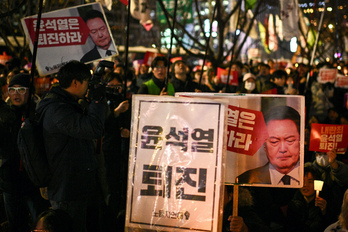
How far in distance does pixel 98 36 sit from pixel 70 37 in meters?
0.36

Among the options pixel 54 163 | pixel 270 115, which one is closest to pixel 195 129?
pixel 270 115

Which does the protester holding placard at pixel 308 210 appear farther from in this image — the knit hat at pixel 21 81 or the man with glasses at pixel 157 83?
the knit hat at pixel 21 81

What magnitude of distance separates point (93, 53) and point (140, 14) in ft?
28.4

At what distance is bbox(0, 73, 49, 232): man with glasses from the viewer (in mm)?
4703

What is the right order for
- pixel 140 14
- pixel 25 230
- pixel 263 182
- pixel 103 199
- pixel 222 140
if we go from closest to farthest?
pixel 222 140
pixel 263 182
pixel 25 230
pixel 103 199
pixel 140 14

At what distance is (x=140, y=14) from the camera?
14359 mm

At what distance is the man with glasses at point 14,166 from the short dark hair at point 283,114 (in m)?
2.34

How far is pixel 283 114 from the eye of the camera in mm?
4102

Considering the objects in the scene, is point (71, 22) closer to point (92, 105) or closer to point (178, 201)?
point (92, 105)

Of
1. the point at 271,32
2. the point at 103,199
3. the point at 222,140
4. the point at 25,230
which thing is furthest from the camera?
the point at 271,32

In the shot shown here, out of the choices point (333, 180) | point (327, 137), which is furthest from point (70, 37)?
point (333, 180)

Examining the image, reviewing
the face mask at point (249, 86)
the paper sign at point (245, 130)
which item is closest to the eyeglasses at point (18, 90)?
the paper sign at point (245, 130)

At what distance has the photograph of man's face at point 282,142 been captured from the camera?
13.4ft

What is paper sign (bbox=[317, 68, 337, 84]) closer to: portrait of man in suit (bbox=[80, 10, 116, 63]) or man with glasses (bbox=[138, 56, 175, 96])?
man with glasses (bbox=[138, 56, 175, 96])
